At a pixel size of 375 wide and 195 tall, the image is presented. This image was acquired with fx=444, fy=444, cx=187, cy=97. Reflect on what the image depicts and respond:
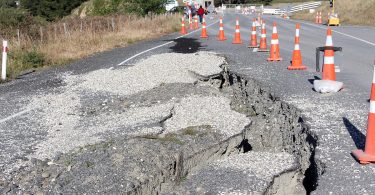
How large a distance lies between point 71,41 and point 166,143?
531 inches

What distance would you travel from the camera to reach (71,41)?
A: 686 inches

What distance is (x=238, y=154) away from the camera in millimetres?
4879

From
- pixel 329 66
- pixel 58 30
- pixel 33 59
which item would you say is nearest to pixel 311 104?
pixel 329 66

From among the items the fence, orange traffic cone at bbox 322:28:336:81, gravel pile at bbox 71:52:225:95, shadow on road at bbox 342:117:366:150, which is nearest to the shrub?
the fence

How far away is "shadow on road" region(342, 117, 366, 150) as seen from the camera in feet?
15.6

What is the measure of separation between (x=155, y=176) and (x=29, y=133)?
237 cm

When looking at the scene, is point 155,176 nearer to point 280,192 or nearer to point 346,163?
point 280,192

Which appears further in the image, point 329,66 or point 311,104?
point 329,66

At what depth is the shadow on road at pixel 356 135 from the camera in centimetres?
475

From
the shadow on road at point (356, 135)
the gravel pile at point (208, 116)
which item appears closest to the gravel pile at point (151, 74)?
the gravel pile at point (208, 116)

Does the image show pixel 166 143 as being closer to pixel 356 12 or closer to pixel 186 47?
pixel 186 47

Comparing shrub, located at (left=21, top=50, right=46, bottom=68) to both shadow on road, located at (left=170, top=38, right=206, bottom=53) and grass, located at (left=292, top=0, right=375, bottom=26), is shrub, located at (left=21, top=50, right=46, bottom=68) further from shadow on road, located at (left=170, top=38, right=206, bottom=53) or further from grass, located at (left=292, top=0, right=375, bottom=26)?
grass, located at (left=292, top=0, right=375, bottom=26)

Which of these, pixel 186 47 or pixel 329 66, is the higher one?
pixel 329 66

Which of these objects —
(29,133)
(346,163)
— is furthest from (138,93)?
(346,163)
